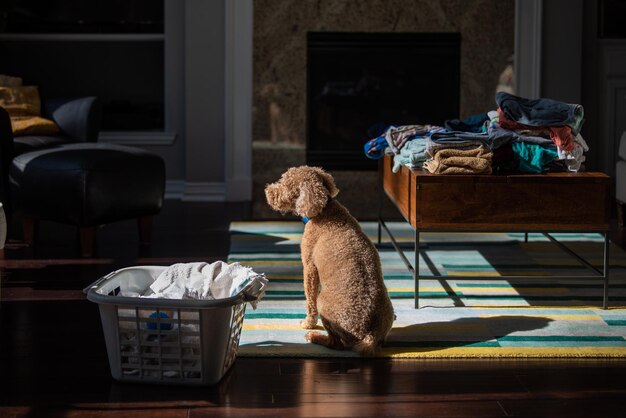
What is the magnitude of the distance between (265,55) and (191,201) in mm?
969

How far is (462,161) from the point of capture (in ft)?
11.1

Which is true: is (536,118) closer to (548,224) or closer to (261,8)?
(548,224)

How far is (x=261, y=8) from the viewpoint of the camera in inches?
243

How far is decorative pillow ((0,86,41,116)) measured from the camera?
5301 millimetres

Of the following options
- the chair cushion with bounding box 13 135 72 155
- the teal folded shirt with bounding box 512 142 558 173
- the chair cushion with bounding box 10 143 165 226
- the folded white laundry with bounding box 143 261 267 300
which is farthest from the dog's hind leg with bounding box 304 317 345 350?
the chair cushion with bounding box 13 135 72 155

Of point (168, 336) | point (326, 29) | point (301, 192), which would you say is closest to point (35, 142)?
point (326, 29)

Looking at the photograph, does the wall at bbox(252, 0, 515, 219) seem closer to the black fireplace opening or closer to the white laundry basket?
the black fireplace opening

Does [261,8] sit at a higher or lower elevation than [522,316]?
higher

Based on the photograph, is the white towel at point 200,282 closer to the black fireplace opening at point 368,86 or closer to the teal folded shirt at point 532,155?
the teal folded shirt at point 532,155

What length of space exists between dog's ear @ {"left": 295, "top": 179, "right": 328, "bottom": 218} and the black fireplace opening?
3377mm

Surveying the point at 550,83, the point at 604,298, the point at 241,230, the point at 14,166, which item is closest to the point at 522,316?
the point at 604,298

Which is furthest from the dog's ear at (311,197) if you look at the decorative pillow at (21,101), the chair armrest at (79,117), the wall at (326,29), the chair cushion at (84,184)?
the wall at (326,29)

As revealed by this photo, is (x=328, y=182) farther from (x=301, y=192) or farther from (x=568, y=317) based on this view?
(x=568, y=317)

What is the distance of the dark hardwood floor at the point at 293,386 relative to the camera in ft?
8.04
